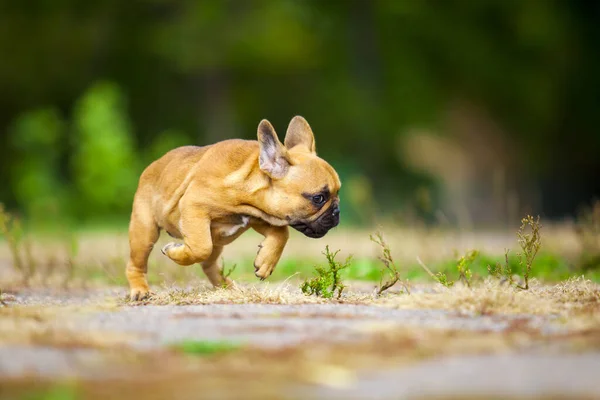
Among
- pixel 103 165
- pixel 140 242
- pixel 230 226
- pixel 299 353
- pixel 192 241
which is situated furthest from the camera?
pixel 103 165

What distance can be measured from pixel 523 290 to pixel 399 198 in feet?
74.6

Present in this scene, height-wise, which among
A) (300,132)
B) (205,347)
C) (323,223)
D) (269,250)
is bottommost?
(205,347)

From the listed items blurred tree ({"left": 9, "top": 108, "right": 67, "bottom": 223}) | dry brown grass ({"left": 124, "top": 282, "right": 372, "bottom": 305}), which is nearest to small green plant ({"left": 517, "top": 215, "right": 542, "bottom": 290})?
dry brown grass ({"left": 124, "top": 282, "right": 372, "bottom": 305})

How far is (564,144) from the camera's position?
36156 mm

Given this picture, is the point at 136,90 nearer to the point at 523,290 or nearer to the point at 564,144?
the point at 564,144

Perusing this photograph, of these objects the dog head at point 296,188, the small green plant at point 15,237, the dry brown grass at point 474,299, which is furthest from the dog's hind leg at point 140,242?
the small green plant at point 15,237

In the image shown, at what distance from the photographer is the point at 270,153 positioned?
8.27m

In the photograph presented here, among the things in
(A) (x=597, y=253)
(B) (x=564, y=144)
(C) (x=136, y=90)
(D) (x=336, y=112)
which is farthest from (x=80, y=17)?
(A) (x=597, y=253)

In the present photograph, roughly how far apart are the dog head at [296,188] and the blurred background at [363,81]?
20730 mm

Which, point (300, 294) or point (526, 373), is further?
point (300, 294)

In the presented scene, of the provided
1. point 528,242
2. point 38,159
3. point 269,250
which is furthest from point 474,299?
point 38,159

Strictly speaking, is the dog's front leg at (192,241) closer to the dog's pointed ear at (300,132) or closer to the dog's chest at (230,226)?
the dog's chest at (230,226)

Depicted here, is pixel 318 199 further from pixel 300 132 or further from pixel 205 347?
pixel 205 347

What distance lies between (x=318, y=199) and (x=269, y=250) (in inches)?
22.5
